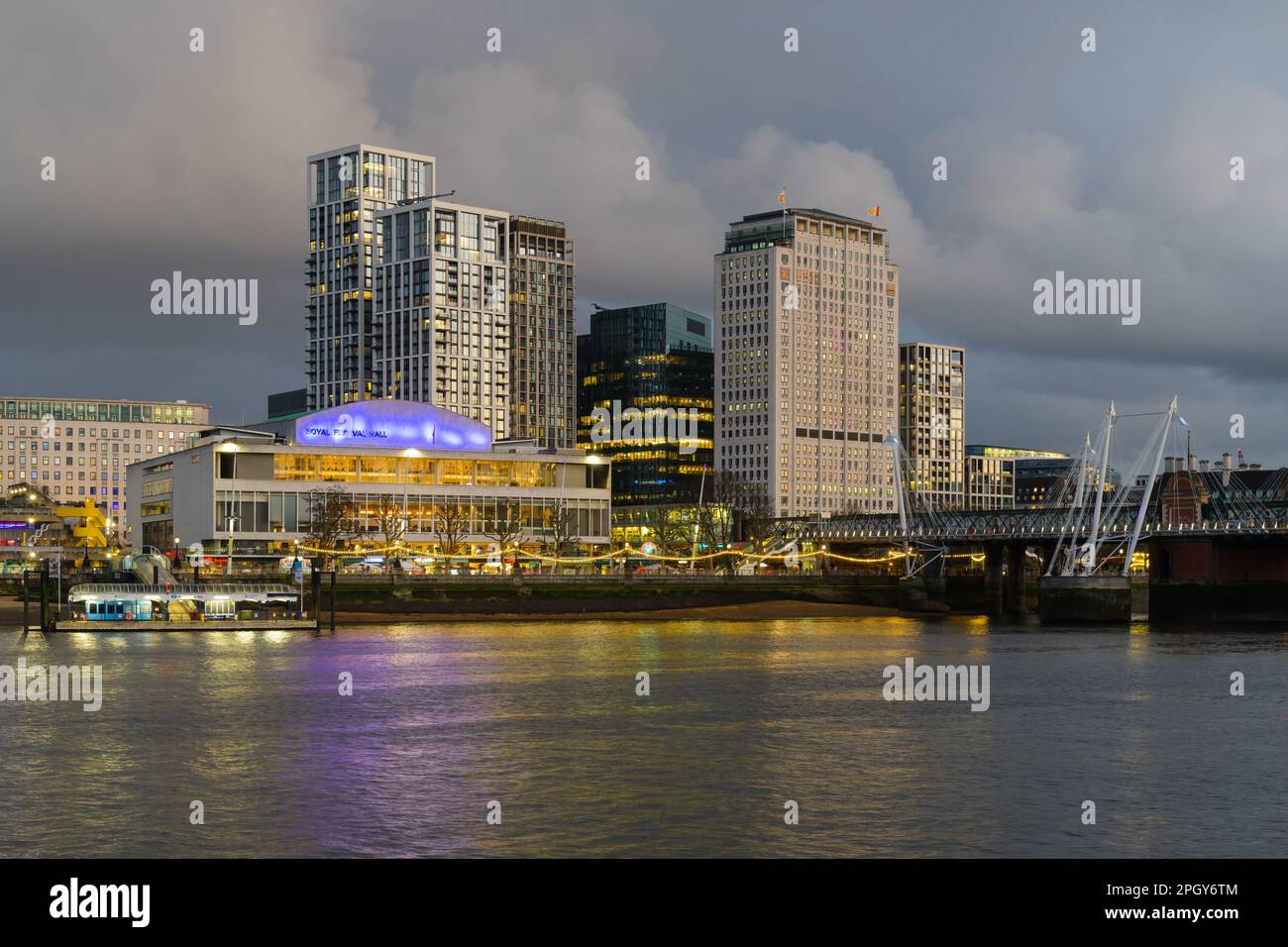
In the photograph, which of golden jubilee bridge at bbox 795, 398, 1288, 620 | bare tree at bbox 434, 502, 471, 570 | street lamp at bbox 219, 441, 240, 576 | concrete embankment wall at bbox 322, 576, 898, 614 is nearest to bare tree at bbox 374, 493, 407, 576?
bare tree at bbox 434, 502, 471, 570

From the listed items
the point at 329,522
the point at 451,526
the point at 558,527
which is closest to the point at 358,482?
the point at 451,526

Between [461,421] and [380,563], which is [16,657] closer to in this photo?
[380,563]

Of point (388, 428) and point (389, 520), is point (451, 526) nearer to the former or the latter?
point (389, 520)

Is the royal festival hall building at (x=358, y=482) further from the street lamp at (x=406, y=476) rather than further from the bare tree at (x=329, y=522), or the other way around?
the bare tree at (x=329, y=522)

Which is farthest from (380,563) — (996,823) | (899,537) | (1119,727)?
(996,823)

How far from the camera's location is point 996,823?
40969mm

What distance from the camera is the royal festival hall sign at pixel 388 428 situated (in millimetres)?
187375

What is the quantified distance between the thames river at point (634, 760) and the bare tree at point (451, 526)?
8783 centimetres

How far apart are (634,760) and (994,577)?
146090mm

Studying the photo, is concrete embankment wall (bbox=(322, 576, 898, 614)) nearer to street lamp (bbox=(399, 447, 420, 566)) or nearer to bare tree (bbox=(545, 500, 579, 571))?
street lamp (bbox=(399, 447, 420, 566))

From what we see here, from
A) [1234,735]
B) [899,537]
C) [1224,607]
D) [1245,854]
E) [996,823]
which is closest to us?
[1245,854]

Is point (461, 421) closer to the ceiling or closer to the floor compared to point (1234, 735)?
closer to the ceiling
